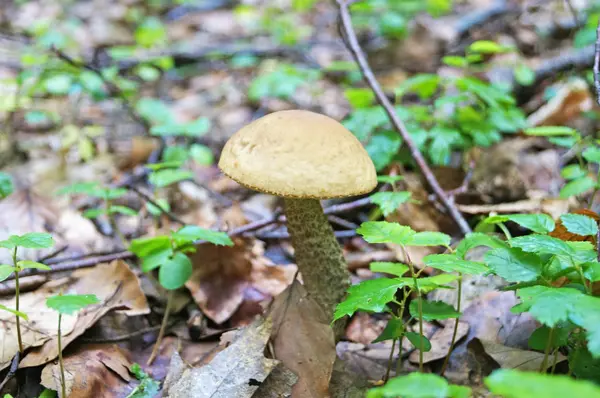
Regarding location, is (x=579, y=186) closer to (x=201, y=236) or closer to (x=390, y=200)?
(x=390, y=200)

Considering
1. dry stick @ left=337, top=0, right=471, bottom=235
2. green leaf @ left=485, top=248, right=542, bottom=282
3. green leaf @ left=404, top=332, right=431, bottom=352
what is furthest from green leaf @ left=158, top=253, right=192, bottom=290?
dry stick @ left=337, top=0, right=471, bottom=235

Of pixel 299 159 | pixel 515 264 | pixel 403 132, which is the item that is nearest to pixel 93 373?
pixel 299 159

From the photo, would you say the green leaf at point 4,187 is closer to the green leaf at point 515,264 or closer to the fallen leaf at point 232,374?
the fallen leaf at point 232,374

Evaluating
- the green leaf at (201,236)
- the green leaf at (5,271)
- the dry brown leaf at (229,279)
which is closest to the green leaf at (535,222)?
the green leaf at (201,236)

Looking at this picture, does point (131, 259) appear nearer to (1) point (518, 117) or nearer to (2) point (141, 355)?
(2) point (141, 355)

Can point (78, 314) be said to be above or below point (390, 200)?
below
